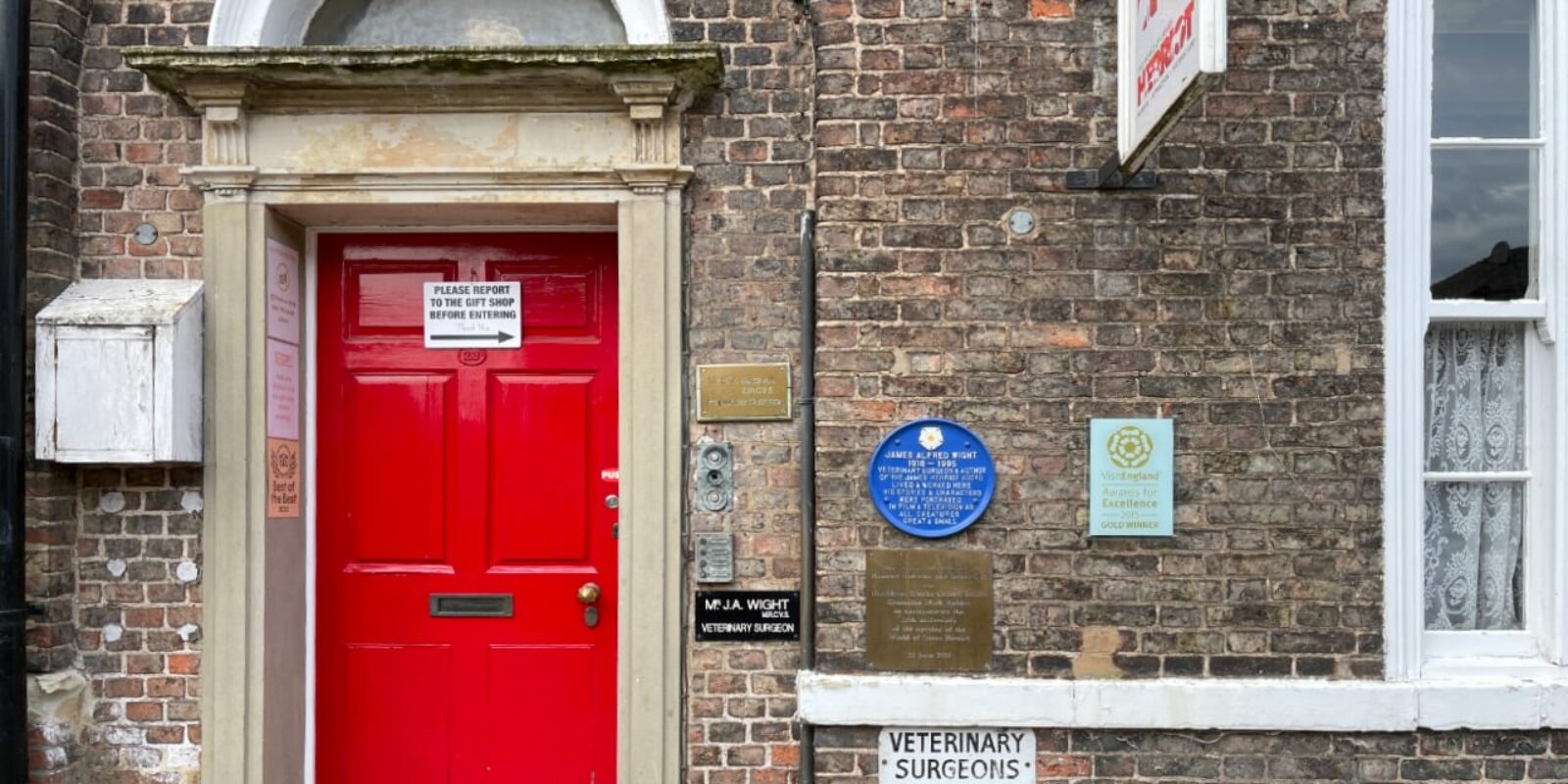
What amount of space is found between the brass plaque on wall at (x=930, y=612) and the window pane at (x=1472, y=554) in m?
1.56

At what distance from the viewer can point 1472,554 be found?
3.56m

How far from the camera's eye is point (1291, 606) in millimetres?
3410

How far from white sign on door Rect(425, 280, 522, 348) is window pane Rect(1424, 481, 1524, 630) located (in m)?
3.30

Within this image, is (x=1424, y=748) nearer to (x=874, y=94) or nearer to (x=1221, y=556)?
(x=1221, y=556)

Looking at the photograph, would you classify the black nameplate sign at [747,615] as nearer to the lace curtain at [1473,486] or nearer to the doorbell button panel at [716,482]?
the doorbell button panel at [716,482]

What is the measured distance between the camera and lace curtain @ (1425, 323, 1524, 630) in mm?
3559

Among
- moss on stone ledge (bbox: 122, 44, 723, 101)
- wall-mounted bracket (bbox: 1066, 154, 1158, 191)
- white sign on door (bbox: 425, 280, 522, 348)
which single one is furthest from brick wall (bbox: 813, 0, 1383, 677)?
white sign on door (bbox: 425, 280, 522, 348)

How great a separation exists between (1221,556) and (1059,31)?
182 centimetres

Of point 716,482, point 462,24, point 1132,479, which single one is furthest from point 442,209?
point 1132,479

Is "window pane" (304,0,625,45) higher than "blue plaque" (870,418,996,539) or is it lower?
higher

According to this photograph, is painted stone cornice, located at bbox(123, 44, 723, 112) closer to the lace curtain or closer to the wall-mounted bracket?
the wall-mounted bracket

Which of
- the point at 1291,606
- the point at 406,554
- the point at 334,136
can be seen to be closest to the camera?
the point at 1291,606

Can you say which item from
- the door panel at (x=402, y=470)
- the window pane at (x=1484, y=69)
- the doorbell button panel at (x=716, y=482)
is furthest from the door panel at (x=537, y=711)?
the window pane at (x=1484, y=69)

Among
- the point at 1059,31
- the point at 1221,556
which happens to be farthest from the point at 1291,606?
the point at 1059,31
